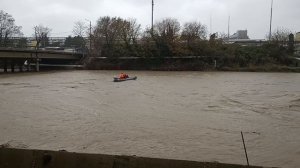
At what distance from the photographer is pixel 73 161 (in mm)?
7766

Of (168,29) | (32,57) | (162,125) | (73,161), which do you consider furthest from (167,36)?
(73,161)

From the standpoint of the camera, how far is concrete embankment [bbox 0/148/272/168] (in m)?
7.54

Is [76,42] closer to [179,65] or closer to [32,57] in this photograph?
[32,57]

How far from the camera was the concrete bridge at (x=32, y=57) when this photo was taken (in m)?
62.1

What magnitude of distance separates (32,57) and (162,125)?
5484 centimetres

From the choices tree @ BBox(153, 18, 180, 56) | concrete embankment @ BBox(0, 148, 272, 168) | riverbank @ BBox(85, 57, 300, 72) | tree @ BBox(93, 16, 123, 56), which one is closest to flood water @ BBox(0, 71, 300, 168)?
concrete embankment @ BBox(0, 148, 272, 168)

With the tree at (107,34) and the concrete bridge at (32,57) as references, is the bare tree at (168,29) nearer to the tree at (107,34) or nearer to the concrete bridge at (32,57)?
the tree at (107,34)

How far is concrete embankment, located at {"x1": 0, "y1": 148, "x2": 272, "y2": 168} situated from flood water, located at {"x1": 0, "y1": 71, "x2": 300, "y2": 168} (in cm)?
558

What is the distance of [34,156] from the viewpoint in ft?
25.7

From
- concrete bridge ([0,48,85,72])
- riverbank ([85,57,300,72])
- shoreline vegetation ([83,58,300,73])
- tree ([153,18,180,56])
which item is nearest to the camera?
concrete bridge ([0,48,85,72])

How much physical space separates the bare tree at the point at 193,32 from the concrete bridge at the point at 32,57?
22104mm

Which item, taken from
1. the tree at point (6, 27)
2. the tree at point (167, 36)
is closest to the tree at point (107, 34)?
the tree at point (167, 36)

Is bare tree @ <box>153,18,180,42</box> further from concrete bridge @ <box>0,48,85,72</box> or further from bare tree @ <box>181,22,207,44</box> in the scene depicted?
concrete bridge @ <box>0,48,85,72</box>

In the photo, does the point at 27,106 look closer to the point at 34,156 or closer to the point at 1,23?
the point at 34,156
